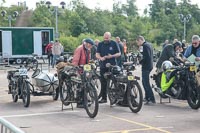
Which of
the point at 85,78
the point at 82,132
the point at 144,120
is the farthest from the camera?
the point at 85,78

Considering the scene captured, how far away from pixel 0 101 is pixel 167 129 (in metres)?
5.81

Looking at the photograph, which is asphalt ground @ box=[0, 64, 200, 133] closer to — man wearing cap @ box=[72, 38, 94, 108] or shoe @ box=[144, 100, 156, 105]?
shoe @ box=[144, 100, 156, 105]

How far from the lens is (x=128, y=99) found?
10.7m

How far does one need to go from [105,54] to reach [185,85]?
2052 millimetres

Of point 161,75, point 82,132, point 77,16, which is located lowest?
point 82,132

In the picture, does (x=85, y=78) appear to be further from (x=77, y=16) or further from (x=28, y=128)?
(x=77, y=16)

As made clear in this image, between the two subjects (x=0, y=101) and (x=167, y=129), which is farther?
(x=0, y=101)

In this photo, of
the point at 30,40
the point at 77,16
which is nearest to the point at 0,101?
the point at 30,40

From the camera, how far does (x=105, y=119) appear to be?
971 centimetres

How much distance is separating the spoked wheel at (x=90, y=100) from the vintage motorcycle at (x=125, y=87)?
920mm

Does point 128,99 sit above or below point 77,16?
below

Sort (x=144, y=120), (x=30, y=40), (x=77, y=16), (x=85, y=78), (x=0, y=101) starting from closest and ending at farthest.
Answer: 1. (x=144, y=120)
2. (x=85, y=78)
3. (x=0, y=101)
4. (x=30, y=40)
5. (x=77, y=16)

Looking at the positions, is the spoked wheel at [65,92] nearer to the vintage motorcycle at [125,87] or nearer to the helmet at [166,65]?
the vintage motorcycle at [125,87]

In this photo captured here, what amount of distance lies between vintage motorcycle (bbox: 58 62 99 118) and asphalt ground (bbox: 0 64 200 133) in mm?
232
